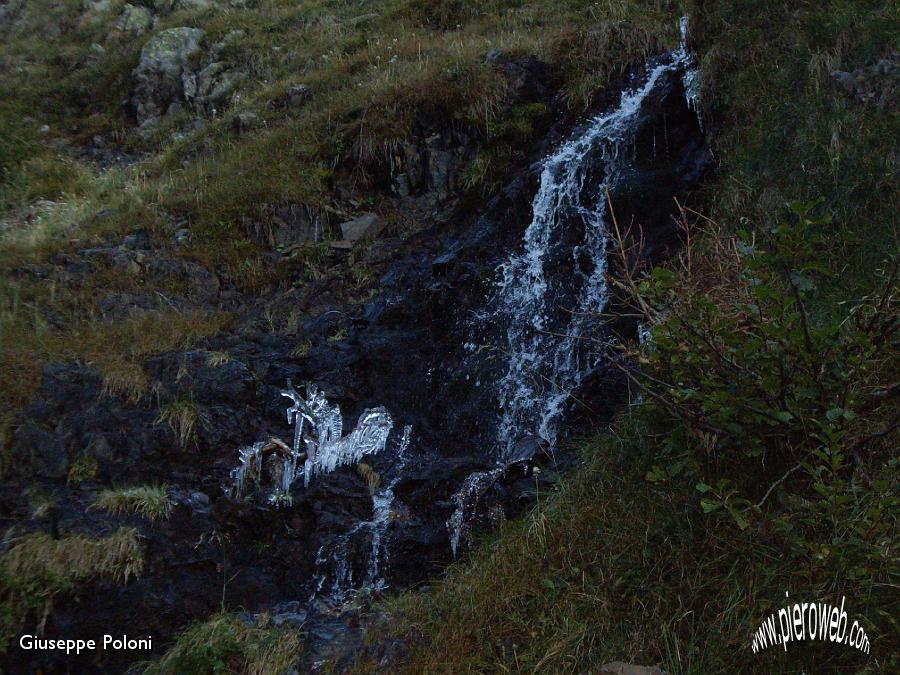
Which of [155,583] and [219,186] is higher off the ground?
[219,186]

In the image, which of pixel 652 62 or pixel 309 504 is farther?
pixel 652 62

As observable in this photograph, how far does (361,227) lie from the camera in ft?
27.3

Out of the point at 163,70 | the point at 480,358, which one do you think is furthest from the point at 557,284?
the point at 163,70

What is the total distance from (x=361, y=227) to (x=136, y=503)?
14.1 ft

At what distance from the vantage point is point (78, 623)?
446 centimetres

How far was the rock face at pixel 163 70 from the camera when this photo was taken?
1299 cm

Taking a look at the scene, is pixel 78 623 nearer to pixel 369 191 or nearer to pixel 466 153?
pixel 369 191

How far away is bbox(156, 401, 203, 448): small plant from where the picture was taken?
5703 millimetres

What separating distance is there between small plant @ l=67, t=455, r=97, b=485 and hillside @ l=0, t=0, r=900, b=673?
3 centimetres

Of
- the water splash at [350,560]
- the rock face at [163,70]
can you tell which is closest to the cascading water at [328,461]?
the water splash at [350,560]

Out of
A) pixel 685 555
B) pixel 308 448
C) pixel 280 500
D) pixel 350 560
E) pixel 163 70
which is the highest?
pixel 163 70

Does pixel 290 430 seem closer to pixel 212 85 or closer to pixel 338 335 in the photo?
pixel 338 335

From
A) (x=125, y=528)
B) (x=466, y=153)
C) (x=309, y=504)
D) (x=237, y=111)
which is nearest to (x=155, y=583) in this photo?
(x=125, y=528)

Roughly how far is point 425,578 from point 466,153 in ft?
17.9
